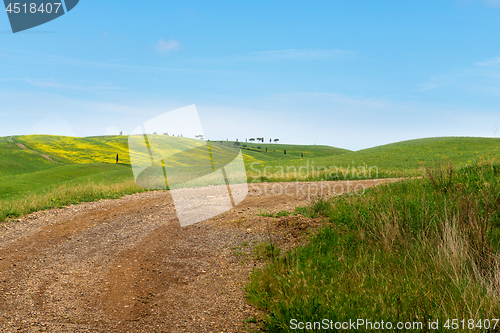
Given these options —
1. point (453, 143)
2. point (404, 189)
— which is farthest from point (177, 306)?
point (453, 143)

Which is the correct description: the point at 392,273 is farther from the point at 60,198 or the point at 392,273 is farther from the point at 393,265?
the point at 60,198

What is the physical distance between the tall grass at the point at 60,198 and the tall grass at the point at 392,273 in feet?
31.4

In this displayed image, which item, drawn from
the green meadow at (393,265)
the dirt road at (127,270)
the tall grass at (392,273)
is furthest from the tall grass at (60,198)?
the tall grass at (392,273)

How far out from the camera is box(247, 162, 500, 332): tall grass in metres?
4.14

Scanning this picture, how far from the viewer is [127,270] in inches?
269

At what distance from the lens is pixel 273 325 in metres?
4.37

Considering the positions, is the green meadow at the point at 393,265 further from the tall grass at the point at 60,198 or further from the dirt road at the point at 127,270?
the dirt road at the point at 127,270

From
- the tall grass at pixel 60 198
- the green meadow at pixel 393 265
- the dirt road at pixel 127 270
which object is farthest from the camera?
the tall grass at pixel 60 198

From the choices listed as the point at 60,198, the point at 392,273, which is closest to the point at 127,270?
the point at 392,273

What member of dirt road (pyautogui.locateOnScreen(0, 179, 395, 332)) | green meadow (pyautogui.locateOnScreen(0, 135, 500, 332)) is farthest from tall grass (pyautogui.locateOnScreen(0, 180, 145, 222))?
dirt road (pyautogui.locateOnScreen(0, 179, 395, 332))

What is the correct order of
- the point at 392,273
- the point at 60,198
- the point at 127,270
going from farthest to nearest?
the point at 60,198 → the point at 127,270 → the point at 392,273

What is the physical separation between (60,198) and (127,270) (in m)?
8.51

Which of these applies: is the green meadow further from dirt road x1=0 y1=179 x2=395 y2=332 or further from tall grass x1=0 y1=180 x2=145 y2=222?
dirt road x1=0 y1=179 x2=395 y2=332

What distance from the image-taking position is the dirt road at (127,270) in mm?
4914
